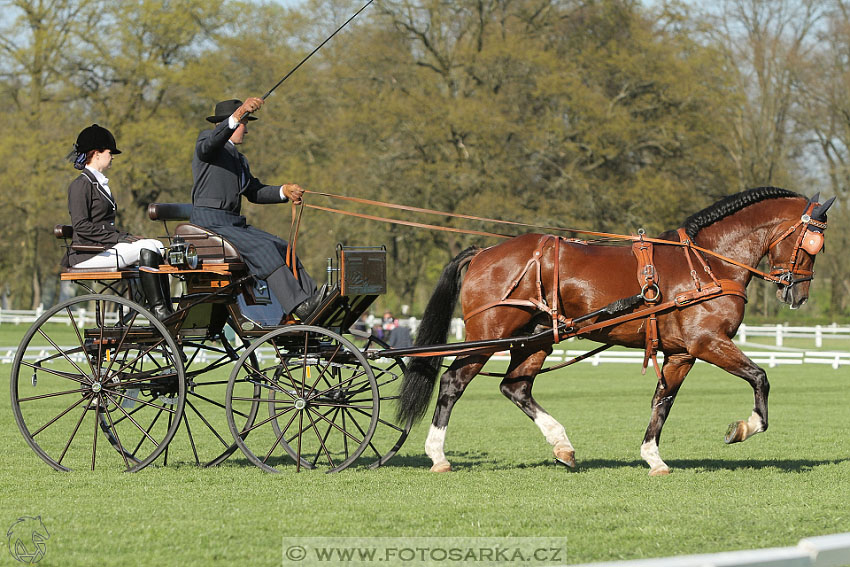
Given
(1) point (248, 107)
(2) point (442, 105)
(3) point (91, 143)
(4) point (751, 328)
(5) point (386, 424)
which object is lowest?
(4) point (751, 328)

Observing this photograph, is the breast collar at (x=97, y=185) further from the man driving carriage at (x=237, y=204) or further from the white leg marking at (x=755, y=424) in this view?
the white leg marking at (x=755, y=424)

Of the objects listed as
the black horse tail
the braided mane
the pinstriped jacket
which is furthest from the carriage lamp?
the braided mane

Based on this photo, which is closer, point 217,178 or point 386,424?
point 217,178

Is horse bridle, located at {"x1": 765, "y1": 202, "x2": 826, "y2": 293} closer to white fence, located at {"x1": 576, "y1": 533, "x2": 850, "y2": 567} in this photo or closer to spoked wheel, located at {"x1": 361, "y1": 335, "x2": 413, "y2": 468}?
spoked wheel, located at {"x1": 361, "y1": 335, "x2": 413, "y2": 468}

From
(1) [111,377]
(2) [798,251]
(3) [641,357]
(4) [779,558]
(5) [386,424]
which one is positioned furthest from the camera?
(3) [641,357]

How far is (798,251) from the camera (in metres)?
8.31

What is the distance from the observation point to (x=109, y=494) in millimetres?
6836

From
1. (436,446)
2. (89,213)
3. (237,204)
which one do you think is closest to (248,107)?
(237,204)

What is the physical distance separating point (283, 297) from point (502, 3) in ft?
103

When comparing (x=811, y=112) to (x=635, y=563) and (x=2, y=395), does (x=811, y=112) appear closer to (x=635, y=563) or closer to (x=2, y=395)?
(x=2, y=395)

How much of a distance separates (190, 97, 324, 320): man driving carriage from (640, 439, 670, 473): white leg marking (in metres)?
2.74

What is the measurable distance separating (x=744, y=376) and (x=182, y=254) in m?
4.28

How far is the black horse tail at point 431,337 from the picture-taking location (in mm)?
8383

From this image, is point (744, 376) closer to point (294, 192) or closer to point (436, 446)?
point (436, 446)
